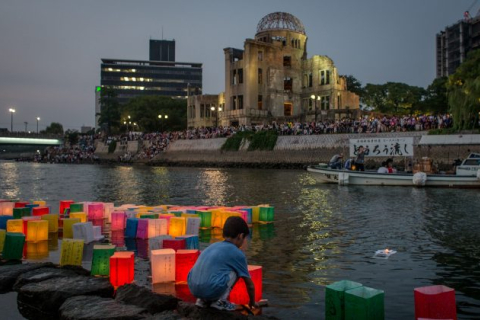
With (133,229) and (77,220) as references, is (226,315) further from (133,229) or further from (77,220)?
(77,220)

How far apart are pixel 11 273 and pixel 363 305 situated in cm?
555

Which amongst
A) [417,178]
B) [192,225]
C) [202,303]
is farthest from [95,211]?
[417,178]

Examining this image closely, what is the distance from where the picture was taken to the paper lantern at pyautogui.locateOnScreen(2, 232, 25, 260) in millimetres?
9367

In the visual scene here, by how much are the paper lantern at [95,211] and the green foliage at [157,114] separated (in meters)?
86.3

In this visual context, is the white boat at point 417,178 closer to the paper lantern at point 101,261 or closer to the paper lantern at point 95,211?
the paper lantern at point 95,211

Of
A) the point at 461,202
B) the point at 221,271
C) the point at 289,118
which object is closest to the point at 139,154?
the point at 289,118

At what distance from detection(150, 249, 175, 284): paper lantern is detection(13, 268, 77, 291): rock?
123 cm

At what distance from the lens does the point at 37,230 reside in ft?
37.1

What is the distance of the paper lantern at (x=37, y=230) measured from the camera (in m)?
11.2

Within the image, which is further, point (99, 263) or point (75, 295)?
point (99, 263)

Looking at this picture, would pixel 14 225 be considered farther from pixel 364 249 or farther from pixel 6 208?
pixel 364 249

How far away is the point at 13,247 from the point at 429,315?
770 cm

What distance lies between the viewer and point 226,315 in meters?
5.21

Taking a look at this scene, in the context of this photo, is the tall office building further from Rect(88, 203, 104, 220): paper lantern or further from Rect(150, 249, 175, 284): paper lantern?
Rect(150, 249, 175, 284): paper lantern
